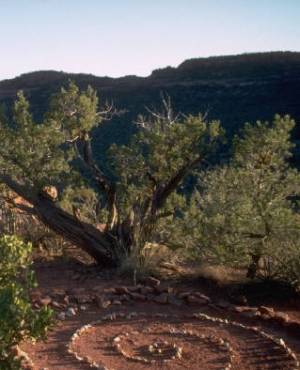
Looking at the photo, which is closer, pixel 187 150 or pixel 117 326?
pixel 117 326

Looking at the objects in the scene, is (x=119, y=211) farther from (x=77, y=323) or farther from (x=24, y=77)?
(x=24, y=77)

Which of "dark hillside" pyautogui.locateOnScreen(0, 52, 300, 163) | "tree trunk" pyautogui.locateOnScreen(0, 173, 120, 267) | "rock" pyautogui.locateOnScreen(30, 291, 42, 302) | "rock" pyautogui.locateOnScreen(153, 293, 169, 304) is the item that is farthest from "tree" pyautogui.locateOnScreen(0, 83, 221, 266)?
"dark hillside" pyautogui.locateOnScreen(0, 52, 300, 163)

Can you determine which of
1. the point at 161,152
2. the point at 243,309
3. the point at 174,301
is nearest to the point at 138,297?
the point at 174,301

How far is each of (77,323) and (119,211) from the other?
10.1 feet

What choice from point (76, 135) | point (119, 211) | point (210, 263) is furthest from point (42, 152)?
point (210, 263)

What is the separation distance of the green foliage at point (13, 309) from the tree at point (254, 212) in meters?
4.16

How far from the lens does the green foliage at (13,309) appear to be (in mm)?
3363

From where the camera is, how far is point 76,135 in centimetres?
873

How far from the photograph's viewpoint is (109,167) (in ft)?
28.6

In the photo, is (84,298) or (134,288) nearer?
(84,298)

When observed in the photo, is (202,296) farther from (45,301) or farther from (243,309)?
(45,301)

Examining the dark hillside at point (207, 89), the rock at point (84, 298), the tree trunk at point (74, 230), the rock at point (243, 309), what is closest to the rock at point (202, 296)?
the rock at point (243, 309)

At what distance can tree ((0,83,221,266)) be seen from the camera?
8.35 m

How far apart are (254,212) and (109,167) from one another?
232 centimetres
